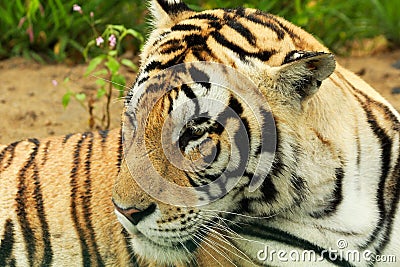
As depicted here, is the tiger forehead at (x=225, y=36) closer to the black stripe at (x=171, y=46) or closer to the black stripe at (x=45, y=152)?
the black stripe at (x=171, y=46)

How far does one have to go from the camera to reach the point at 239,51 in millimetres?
2770

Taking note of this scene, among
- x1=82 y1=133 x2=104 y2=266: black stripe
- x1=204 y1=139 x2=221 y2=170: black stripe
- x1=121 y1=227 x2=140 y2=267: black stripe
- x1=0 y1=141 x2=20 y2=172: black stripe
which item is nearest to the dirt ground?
x1=0 y1=141 x2=20 y2=172: black stripe

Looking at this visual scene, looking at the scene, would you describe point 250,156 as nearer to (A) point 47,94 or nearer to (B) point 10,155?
(B) point 10,155

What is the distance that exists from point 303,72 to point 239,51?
0.95 ft

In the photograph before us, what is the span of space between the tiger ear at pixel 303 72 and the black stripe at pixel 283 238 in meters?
0.53

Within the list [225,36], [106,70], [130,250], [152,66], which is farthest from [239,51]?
[106,70]

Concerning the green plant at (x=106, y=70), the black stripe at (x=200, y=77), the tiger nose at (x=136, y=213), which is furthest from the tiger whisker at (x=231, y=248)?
the green plant at (x=106, y=70)

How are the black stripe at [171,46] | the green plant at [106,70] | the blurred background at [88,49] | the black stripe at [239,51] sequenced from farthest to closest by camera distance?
1. the blurred background at [88,49]
2. the green plant at [106,70]
3. the black stripe at [171,46]
4. the black stripe at [239,51]

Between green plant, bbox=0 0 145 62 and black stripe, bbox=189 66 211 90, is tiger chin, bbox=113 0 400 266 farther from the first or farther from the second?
green plant, bbox=0 0 145 62

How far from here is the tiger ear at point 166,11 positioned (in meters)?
3.11

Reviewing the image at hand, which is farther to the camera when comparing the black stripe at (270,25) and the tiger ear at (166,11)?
the tiger ear at (166,11)

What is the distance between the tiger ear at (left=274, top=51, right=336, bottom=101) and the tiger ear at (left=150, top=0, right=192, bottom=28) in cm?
65

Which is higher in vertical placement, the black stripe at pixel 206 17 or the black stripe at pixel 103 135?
the black stripe at pixel 206 17

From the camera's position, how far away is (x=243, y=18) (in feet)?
9.64
